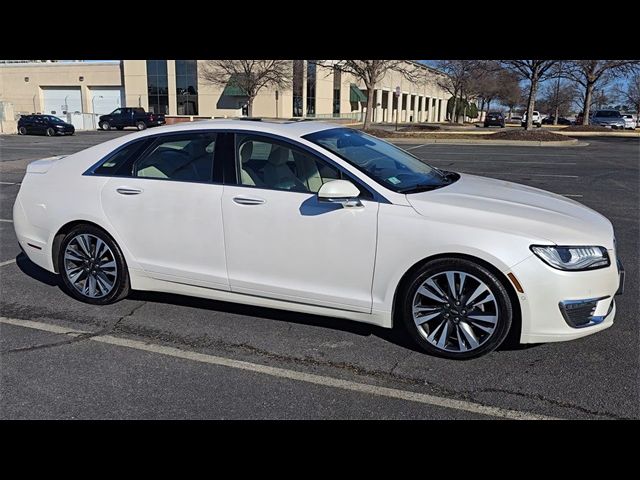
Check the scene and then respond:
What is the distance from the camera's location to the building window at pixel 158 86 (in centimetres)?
4653

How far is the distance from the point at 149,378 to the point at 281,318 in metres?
1.24

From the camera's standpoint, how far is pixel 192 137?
4320 millimetres

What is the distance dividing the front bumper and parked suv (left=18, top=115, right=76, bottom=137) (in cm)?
3568

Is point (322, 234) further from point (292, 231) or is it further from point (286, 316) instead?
point (286, 316)

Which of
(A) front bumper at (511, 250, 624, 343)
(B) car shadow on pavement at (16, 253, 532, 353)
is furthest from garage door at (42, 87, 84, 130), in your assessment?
(A) front bumper at (511, 250, 624, 343)

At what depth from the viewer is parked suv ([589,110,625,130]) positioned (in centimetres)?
4089

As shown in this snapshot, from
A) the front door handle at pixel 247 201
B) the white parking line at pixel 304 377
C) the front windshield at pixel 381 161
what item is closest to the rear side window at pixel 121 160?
the front door handle at pixel 247 201

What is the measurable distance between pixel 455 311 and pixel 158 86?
1904 inches

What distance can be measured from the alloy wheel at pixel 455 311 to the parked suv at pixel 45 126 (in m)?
35.2

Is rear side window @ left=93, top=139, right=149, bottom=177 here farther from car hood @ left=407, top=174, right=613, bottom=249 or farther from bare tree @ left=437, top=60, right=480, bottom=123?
bare tree @ left=437, top=60, right=480, bottom=123

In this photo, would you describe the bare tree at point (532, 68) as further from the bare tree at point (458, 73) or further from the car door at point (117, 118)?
the car door at point (117, 118)

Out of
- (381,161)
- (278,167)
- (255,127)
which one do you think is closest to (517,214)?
(381,161)

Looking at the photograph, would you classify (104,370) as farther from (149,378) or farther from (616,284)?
(616,284)

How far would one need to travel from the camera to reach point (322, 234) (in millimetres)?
3750
